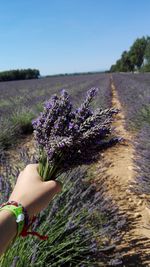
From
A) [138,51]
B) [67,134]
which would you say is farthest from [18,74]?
[67,134]

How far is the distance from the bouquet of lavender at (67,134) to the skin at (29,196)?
65 mm

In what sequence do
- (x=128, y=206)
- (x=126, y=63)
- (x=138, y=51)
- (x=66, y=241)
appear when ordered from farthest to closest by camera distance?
(x=126, y=63) → (x=138, y=51) → (x=128, y=206) → (x=66, y=241)

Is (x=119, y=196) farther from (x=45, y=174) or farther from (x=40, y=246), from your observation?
(x=45, y=174)

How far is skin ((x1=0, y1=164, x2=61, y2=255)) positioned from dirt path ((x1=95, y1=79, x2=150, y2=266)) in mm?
1902

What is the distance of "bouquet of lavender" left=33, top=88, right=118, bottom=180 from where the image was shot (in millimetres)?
1164

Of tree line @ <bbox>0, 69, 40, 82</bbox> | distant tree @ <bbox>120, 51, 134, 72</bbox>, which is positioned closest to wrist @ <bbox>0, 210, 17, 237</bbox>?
tree line @ <bbox>0, 69, 40, 82</bbox>

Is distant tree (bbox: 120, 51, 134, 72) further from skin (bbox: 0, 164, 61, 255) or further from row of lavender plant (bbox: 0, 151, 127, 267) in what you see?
skin (bbox: 0, 164, 61, 255)

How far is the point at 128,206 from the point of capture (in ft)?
12.7

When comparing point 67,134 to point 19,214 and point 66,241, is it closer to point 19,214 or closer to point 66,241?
point 19,214

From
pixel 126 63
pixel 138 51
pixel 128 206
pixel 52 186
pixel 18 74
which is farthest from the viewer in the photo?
pixel 126 63

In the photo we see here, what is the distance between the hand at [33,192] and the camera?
106 centimetres

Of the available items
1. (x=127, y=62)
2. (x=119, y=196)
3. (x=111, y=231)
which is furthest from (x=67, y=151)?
(x=127, y=62)

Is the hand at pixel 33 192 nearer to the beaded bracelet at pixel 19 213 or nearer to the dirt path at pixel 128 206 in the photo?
the beaded bracelet at pixel 19 213

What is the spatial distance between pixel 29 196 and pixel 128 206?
2956mm
